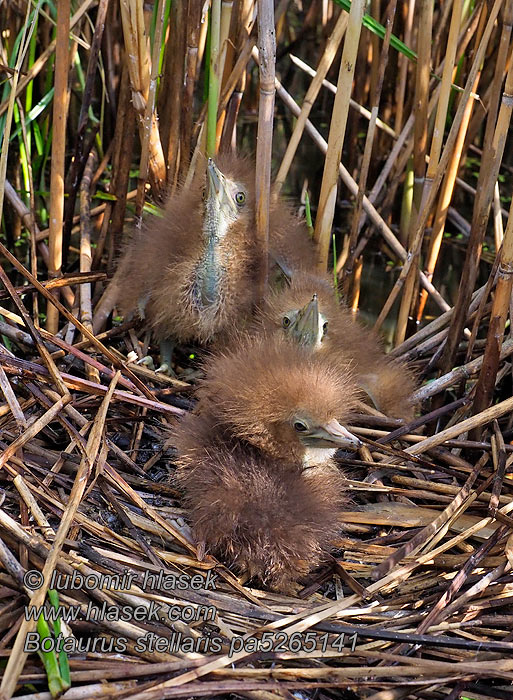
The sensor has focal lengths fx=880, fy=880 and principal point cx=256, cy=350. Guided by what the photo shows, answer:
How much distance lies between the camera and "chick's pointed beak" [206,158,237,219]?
2.61 meters

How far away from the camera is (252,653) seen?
1836 mm

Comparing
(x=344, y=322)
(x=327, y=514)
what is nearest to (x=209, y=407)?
(x=327, y=514)

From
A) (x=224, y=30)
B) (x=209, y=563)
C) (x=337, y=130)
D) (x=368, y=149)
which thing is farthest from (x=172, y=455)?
(x=224, y=30)

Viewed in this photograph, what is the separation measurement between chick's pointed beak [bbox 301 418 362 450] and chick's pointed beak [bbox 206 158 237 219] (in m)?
0.83

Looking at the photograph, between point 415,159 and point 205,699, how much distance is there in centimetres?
207

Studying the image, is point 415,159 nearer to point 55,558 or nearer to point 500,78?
point 500,78

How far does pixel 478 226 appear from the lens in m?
2.68

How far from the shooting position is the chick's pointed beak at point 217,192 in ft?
8.55

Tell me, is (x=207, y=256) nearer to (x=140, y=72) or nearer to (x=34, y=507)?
(x=140, y=72)

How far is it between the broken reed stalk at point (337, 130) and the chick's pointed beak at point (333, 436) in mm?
814

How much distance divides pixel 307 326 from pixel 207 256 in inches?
17.3

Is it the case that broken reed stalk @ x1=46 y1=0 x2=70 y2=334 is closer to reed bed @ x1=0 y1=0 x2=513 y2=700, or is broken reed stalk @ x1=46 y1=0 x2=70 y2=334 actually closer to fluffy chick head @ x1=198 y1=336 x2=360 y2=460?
reed bed @ x1=0 y1=0 x2=513 y2=700

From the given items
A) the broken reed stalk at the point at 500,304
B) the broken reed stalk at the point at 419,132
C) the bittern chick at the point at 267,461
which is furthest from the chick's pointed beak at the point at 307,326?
the broken reed stalk at the point at 419,132

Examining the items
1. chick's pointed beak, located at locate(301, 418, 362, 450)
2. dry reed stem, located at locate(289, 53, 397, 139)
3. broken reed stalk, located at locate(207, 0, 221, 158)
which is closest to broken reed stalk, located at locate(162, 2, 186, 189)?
broken reed stalk, located at locate(207, 0, 221, 158)
